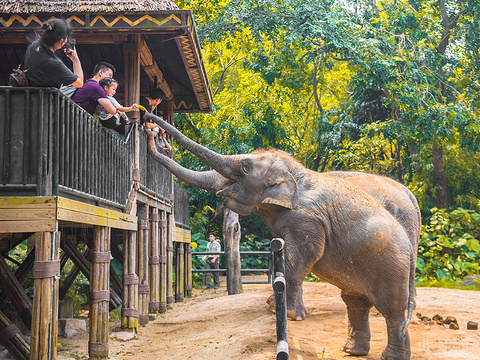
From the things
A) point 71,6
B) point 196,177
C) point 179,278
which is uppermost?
point 71,6

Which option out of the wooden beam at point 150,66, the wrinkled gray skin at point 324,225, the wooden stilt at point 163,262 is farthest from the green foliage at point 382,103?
the wrinkled gray skin at point 324,225

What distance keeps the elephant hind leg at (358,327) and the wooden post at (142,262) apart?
13.6ft

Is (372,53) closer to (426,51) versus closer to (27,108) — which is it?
(426,51)

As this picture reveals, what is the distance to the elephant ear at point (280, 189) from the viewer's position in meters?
5.19

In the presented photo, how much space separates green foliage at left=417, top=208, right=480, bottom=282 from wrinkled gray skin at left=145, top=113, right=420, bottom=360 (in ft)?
36.4

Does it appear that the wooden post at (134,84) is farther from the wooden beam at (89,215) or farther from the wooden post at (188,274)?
the wooden post at (188,274)

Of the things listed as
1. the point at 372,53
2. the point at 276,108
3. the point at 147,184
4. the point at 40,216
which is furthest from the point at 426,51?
the point at 40,216

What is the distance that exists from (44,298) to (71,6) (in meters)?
3.91

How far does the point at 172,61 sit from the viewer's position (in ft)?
34.3

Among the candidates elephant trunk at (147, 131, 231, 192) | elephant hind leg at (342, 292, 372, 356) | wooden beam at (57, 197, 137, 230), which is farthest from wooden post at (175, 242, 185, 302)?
elephant trunk at (147, 131, 231, 192)

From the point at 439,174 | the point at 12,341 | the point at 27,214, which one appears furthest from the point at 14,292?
the point at 439,174

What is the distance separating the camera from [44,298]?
470 centimetres

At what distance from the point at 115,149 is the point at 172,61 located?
12.6 feet

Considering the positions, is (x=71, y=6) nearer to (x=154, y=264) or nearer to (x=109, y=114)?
(x=109, y=114)
